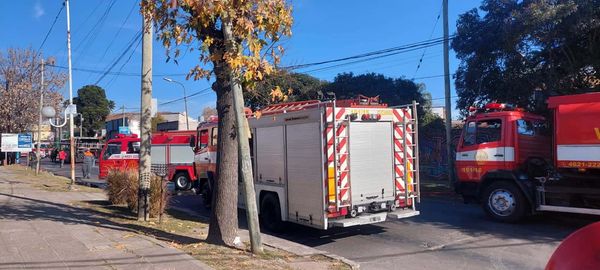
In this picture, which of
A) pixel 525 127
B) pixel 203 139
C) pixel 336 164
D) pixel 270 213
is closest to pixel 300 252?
pixel 336 164

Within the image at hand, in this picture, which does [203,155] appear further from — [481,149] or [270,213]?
[481,149]

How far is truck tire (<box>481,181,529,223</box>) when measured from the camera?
10.6 meters

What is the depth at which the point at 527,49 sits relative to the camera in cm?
1595

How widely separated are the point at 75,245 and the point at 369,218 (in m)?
4.84

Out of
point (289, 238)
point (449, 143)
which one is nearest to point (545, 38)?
point (449, 143)

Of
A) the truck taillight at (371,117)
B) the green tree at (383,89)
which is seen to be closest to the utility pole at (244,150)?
the truck taillight at (371,117)

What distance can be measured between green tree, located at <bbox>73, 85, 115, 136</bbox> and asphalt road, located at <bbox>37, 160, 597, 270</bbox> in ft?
245

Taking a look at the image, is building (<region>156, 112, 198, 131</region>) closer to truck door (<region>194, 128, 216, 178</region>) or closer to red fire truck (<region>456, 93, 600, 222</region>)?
truck door (<region>194, 128, 216, 178</region>)

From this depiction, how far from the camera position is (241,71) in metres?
6.91

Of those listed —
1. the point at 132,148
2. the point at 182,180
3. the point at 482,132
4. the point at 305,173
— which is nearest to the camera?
the point at 305,173

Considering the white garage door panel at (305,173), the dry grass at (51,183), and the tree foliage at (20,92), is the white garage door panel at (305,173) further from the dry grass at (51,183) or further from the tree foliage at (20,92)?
the tree foliage at (20,92)

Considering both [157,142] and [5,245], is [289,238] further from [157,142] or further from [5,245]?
[157,142]

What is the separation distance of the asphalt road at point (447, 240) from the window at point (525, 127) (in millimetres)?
1923

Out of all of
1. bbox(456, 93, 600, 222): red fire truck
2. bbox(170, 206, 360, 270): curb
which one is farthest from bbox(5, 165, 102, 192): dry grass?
bbox(456, 93, 600, 222): red fire truck
